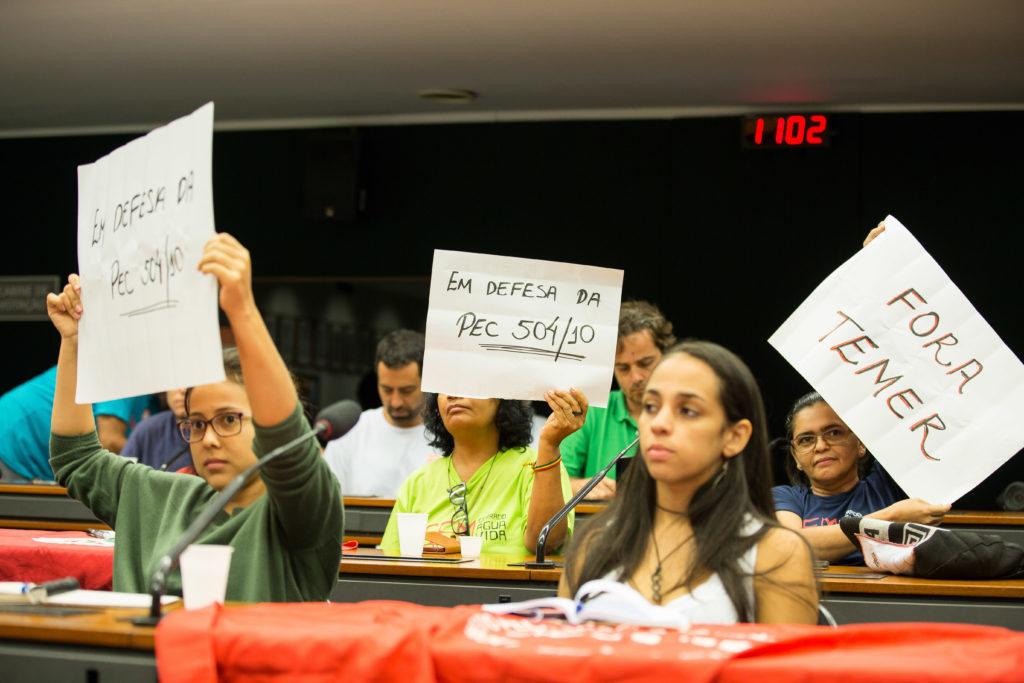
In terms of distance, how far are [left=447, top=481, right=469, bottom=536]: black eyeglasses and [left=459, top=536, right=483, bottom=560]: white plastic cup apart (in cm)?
20

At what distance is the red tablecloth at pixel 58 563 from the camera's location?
2.81 metres

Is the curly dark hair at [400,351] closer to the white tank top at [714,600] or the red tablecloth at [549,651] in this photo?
the white tank top at [714,600]

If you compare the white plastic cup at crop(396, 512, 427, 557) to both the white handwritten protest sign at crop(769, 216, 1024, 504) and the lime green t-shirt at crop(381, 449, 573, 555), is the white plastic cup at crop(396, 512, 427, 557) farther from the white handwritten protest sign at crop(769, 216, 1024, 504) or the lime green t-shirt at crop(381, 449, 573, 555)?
the white handwritten protest sign at crop(769, 216, 1024, 504)

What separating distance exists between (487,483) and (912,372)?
1343 millimetres

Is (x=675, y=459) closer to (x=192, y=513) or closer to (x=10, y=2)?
(x=192, y=513)

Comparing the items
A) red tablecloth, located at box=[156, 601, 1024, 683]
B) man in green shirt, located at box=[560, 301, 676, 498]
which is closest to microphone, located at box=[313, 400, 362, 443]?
red tablecloth, located at box=[156, 601, 1024, 683]

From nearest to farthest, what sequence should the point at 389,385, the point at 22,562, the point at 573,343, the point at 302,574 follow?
the point at 302,574
the point at 22,562
the point at 573,343
the point at 389,385

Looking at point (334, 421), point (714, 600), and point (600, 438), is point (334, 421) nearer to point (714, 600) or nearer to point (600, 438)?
point (714, 600)

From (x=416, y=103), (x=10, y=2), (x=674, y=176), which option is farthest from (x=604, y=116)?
(x=10, y=2)

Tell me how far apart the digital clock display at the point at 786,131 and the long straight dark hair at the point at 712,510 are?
15.1ft

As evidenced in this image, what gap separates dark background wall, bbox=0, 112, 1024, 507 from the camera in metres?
6.29

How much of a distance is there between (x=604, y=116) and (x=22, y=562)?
4.76m

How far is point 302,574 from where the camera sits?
209 centimetres

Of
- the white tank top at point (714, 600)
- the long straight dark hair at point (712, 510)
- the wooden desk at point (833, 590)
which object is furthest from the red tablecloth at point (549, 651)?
the wooden desk at point (833, 590)
